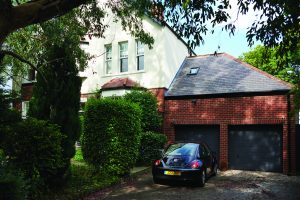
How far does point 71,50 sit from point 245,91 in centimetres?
931

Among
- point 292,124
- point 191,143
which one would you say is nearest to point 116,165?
point 191,143

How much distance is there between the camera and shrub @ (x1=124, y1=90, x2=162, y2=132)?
16828mm

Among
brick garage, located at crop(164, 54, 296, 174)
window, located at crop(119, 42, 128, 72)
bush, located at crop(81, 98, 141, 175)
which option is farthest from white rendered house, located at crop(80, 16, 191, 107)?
bush, located at crop(81, 98, 141, 175)

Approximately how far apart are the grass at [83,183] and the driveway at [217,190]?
341 millimetres

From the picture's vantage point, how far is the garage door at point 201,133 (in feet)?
55.8

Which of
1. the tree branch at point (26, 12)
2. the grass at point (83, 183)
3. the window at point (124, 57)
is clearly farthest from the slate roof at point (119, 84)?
the tree branch at point (26, 12)

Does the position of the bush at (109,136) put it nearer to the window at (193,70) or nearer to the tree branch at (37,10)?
the tree branch at (37,10)

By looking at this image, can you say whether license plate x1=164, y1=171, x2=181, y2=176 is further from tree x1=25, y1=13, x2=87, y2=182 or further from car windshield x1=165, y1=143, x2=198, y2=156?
tree x1=25, y1=13, x2=87, y2=182

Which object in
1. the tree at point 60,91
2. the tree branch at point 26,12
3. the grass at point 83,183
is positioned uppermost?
the tree branch at point 26,12

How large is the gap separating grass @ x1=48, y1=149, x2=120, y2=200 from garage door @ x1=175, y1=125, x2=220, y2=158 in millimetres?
6237

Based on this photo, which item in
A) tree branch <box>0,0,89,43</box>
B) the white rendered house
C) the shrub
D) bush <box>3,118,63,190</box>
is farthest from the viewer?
the white rendered house

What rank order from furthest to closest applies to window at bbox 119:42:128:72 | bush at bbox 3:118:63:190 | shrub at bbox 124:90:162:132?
1. window at bbox 119:42:128:72
2. shrub at bbox 124:90:162:132
3. bush at bbox 3:118:63:190

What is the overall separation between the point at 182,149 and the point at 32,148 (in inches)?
217

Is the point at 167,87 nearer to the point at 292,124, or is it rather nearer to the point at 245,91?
the point at 245,91
